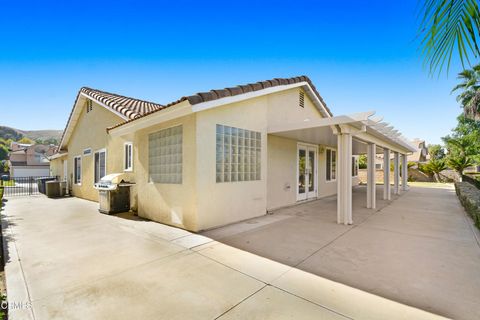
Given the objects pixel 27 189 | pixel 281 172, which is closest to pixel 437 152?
pixel 281 172

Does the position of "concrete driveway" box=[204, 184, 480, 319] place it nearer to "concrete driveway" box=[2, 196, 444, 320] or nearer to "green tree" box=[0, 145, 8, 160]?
"concrete driveway" box=[2, 196, 444, 320]

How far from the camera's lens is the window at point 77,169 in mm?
14688

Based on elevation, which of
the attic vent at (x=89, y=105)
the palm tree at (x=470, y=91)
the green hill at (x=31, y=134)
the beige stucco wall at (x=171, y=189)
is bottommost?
the beige stucco wall at (x=171, y=189)

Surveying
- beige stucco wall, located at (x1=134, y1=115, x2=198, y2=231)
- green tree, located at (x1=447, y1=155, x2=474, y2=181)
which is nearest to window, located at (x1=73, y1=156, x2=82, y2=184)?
beige stucco wall, located at (x1=134, y1=115, x2=198, y2=231)

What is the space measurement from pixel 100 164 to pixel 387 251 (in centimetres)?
1337

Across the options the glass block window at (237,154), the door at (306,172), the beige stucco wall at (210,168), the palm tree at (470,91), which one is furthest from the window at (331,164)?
the palm tree at (470,91)

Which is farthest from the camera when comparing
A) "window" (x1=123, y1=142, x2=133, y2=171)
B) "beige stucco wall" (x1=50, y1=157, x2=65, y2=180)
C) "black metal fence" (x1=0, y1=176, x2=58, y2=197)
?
"beige stucco wall" (x1=50, y1=157, x2=65, y2=180)

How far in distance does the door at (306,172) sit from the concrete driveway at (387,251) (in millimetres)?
2772

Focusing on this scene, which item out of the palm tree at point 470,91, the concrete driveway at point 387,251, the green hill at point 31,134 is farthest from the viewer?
the green hill at point 31,134

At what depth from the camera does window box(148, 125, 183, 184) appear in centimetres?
706

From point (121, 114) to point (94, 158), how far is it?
194 inches

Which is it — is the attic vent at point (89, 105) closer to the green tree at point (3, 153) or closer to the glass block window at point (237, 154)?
the glass block window at point (237, 154)

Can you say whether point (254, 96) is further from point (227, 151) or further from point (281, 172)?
point (281, 172)

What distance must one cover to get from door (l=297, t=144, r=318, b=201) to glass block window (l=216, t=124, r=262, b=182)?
3.53m
